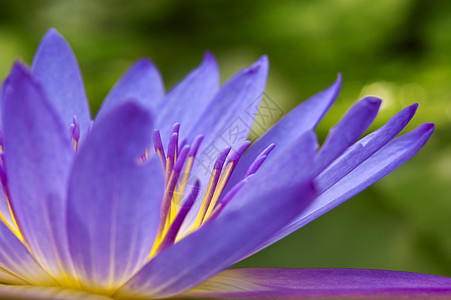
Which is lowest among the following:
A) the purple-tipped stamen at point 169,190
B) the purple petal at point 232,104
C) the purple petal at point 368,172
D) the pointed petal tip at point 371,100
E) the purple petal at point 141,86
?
the purple petal at point 368,172

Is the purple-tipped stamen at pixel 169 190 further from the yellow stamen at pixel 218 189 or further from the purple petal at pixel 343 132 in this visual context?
the purple petal at pixel 343 132

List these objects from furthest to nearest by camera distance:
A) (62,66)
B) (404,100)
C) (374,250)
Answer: (404,100)
(374,250)
(62,66)

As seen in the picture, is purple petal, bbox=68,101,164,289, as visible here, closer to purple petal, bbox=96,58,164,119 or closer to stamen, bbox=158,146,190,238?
stamen, bbox=158,146,190,238

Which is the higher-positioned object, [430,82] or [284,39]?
[284,39]

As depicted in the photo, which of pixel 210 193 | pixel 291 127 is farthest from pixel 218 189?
pixel 291 127

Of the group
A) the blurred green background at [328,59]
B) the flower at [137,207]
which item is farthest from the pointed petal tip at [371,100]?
the blurred green background at [328,59]

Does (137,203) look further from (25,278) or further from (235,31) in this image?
(235,31)

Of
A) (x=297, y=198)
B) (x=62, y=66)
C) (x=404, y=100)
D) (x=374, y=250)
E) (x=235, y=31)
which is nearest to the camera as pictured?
(x=297, y=198)

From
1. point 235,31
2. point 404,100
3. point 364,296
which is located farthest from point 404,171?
point 235,31
